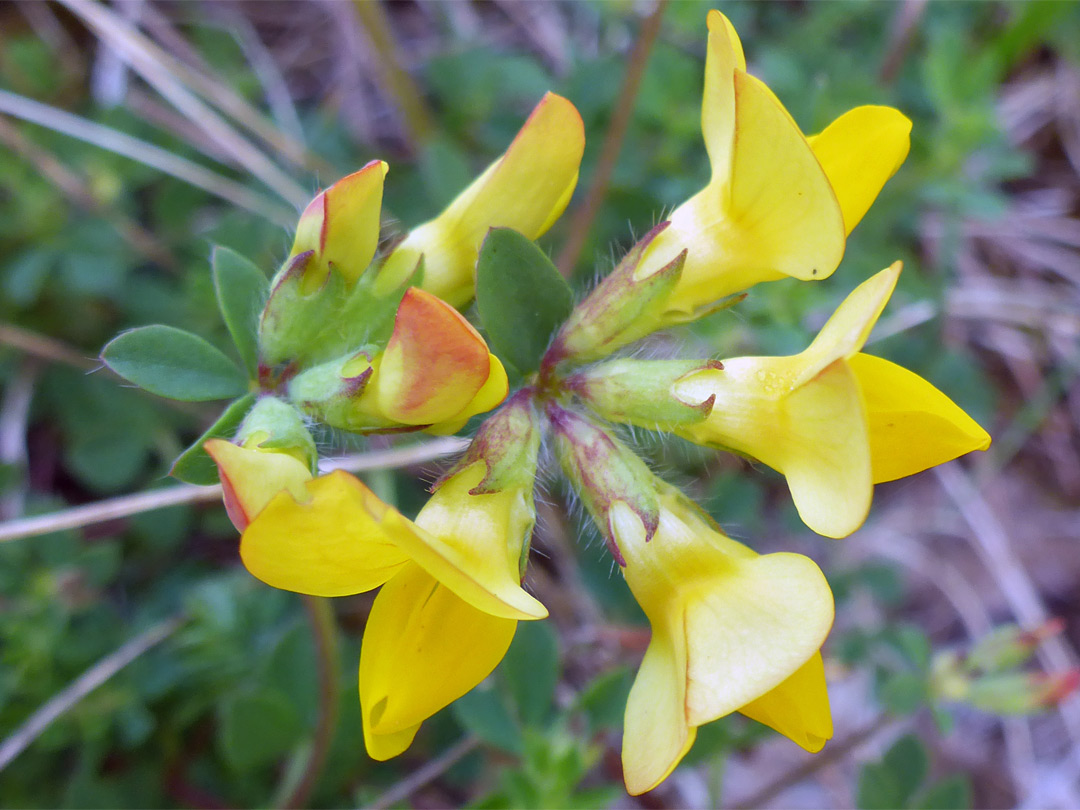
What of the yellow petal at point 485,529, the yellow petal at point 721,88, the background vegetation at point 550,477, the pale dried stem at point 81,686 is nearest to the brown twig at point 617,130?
the background vegetation at point 550,477

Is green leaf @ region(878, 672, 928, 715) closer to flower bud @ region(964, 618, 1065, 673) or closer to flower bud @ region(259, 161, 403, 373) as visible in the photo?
flower bud @ region(964, 618, 1065, 673)

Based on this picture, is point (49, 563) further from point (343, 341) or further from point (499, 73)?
point (499, 73)

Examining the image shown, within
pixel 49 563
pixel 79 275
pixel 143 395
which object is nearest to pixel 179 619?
pixel 49 563

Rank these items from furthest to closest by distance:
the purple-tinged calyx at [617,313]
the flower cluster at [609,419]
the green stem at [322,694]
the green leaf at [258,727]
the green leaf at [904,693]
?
the green leaf at [904,693] → the green leaf at [258,727] → the green stem at [322,694] → the purple-tinged calyx at [617,313] → the flower cluster at [609,419]

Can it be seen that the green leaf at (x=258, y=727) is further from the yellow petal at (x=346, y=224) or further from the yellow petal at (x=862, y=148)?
the yellow petal at (x=862, y=148)

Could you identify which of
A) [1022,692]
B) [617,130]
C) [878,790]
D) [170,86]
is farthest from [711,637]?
[170,86]

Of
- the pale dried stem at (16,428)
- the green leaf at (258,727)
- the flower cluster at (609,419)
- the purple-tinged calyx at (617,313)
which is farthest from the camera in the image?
the pale dried stem at (16,428)
